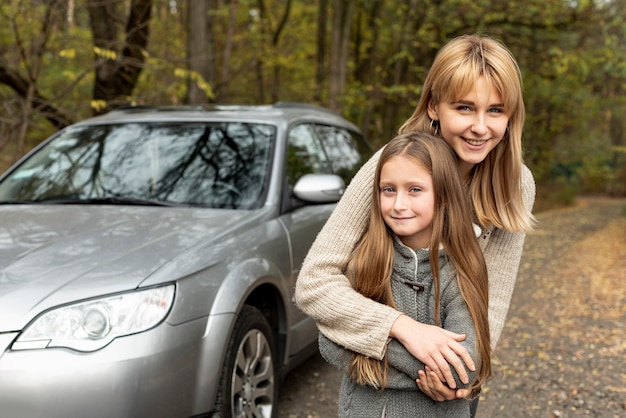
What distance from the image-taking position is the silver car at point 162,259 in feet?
7.16

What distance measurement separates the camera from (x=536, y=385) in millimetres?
4223

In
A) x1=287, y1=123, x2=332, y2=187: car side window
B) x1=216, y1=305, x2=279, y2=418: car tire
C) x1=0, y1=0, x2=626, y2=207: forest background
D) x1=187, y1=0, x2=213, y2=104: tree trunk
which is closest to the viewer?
x1=216, y1=305, x2=279, y2=418: car tire

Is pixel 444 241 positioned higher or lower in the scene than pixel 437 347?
higher

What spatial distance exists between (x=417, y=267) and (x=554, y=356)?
12.1 ft

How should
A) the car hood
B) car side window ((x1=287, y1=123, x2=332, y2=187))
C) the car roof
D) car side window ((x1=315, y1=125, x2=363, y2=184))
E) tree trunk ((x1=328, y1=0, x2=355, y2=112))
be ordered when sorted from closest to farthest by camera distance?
the car hood < car side window ((x1=287, y1=123, x2=332, y2=187)) < the car roof < car side window ((x1=315, y1=125, x2=363, y2=184)) < tree trunk ((x1=328, y1=0, x2=355, y2=112))

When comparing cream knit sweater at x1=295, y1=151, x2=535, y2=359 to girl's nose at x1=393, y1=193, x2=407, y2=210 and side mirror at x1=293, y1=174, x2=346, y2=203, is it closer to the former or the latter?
girl's nose at x1=393, y1=193, x2=407, y2=210

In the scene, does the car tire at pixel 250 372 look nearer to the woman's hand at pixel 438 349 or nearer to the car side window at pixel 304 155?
the car side window at pixel 304 155

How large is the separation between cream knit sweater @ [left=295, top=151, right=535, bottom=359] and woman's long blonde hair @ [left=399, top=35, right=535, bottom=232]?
0.07 m

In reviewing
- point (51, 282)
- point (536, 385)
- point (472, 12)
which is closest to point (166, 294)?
point (51, 282)

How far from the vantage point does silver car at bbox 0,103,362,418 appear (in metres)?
2.18

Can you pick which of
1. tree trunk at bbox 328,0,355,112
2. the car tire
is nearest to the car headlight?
the car tire

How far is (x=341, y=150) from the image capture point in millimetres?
4621

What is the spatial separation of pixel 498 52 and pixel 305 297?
2.81 ft

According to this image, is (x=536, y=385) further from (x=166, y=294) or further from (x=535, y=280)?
(x=535, y=280)
